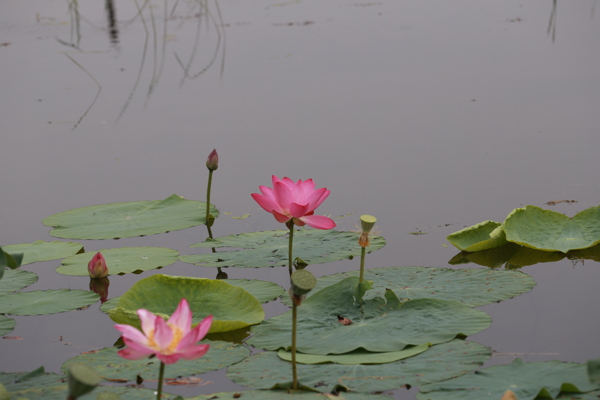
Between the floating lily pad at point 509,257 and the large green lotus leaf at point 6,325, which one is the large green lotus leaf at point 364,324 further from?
the large green lotus leaf at point 6,325

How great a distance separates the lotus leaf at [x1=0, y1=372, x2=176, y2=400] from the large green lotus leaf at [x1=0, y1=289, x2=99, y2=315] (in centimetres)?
46

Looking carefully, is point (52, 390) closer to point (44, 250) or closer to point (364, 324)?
point (364, 324)

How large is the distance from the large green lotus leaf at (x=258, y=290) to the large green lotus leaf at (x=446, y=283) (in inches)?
2.3

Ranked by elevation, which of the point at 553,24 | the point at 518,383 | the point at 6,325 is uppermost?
the point at 553,24

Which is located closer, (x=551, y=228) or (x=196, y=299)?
(x=196, y=299)

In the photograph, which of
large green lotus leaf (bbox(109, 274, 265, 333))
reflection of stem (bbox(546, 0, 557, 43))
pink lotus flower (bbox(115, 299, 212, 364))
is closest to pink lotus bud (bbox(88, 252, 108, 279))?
large green lotus leaf (bbox(109, 274, 265, 333))

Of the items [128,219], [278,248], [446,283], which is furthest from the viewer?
[128,219]

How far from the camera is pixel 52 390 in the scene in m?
1.50

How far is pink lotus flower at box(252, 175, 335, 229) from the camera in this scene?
6.28ft

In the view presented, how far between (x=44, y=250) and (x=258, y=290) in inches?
35.9

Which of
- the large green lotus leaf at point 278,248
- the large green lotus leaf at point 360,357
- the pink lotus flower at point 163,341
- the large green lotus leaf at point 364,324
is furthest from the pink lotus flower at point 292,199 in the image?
the pink lotus flower at point 163,341

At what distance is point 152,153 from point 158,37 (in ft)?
9.96

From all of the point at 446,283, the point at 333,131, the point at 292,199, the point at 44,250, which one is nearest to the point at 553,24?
the point at 333,131

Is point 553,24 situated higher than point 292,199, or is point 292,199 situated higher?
point 553,24
